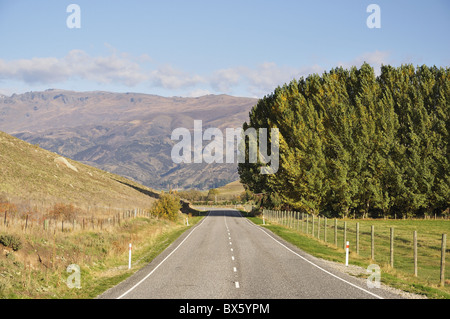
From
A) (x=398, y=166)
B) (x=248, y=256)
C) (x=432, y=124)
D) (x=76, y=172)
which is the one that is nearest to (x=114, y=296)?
(x=248, y=256)

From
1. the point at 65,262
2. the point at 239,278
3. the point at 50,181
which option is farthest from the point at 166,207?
the point at 239,278

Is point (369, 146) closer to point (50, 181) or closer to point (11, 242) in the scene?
point (50, 181)

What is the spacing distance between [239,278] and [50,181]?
5431 centimetres

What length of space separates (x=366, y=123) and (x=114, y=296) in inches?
1877

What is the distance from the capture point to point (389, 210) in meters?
58.0

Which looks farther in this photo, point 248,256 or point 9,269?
point 248,256

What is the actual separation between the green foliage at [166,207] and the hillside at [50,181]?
21.7ft

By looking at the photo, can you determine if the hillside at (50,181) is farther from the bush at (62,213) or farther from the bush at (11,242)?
the bush at (11,242)

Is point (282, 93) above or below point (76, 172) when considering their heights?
above

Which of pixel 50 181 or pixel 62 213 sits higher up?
pixel 50 181

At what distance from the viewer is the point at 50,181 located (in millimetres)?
65562
